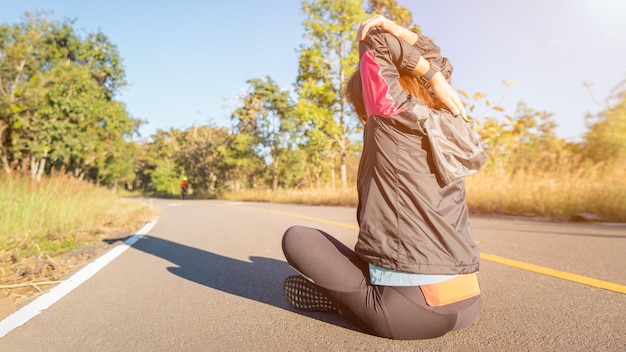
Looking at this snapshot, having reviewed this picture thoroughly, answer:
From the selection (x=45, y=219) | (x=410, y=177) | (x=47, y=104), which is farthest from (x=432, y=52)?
(x=47, y=104)

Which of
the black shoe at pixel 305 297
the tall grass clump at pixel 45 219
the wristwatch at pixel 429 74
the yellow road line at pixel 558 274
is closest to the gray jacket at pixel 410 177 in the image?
the wristwatch at pixel 429 74

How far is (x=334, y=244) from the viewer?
85.4 inches

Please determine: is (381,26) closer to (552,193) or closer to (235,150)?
(552,193)

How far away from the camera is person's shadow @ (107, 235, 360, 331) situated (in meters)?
2.81

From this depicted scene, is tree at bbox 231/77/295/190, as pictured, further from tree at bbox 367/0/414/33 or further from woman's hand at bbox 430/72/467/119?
woman's hand at bbox 430/72/467/119

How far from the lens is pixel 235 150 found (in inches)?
1467

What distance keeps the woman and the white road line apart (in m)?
1.96

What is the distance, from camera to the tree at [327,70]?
74.2 feet

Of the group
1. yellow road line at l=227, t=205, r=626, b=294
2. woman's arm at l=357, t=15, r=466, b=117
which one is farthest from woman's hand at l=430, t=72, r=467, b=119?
yellow road line at l=227, t=205, r=626, b=294

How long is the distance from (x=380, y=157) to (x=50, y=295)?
2863 mm

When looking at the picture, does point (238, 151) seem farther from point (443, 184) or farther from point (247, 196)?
point (443, 184)

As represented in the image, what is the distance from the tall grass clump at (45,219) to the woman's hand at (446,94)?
481 cm

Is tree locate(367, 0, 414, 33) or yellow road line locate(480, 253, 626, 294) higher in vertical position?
tree locate(367, 0, 414, 33)

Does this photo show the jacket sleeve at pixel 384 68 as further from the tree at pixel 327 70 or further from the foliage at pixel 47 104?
the foliage at pixel 47 104
